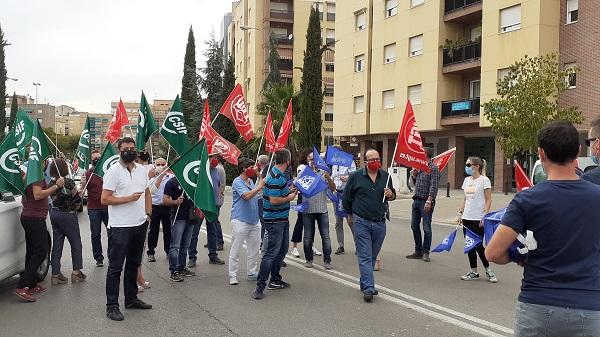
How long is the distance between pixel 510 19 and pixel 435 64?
536 centimetres

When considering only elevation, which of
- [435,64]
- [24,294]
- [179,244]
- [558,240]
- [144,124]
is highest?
[435,64]

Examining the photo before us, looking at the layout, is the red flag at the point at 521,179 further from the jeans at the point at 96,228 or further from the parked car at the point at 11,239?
the jeans at the point at 96,228

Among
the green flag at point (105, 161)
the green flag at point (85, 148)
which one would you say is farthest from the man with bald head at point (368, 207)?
the green flag at point (85, 148)

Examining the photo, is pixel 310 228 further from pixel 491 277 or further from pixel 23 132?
pixel 23 132

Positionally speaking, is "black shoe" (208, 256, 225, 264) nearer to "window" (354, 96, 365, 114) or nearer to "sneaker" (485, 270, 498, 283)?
"sneaker" (485, 270, 498, 283)

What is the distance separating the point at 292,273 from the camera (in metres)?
8.55

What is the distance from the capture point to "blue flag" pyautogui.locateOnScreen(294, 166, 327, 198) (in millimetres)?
8164

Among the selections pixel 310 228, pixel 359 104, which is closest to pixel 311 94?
pixel 359 104

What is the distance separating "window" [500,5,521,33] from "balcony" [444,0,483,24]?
194 cm

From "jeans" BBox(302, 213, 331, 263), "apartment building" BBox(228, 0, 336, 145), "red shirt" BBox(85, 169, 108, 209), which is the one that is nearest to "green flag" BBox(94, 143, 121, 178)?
"red shirt" BBox(85, 169, 108, 209)

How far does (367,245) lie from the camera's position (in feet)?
22.9

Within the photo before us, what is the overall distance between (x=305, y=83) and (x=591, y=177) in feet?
110

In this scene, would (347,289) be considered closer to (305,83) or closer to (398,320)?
(398,320)

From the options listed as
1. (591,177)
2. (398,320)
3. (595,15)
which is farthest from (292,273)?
(595,15)
